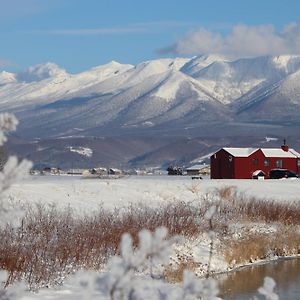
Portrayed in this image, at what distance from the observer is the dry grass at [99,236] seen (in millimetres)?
16859

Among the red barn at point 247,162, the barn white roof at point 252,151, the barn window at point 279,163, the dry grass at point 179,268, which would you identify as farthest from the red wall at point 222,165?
the dry grass at point 179,268

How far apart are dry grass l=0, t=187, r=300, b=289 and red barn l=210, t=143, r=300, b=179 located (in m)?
42.1

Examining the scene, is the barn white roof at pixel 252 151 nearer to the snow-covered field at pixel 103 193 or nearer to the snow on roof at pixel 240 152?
the snow on roof at pixel 240 152

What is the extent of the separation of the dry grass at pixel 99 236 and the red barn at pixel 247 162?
1656 inches

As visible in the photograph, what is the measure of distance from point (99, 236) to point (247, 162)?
56711 mm

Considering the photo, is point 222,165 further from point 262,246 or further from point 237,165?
point 262,246

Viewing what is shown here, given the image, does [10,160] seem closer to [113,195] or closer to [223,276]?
[223,276]

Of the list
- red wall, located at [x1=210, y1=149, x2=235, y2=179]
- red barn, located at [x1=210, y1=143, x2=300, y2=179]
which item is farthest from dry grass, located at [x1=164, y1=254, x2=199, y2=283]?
red wall, located at [x1=210, y1=149, x2=235, y2=179]

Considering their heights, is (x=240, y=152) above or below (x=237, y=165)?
above

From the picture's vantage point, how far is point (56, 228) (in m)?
20.0

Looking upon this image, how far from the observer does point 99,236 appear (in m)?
20.5

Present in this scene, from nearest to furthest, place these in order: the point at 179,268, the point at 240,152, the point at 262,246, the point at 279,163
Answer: the point at 179,268 → the point at 262,246 → the point at 240,152 → the point at 279,163

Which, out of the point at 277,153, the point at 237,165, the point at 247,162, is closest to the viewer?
the point at 237,165

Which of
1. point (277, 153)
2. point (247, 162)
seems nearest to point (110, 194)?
point (247, 162)
